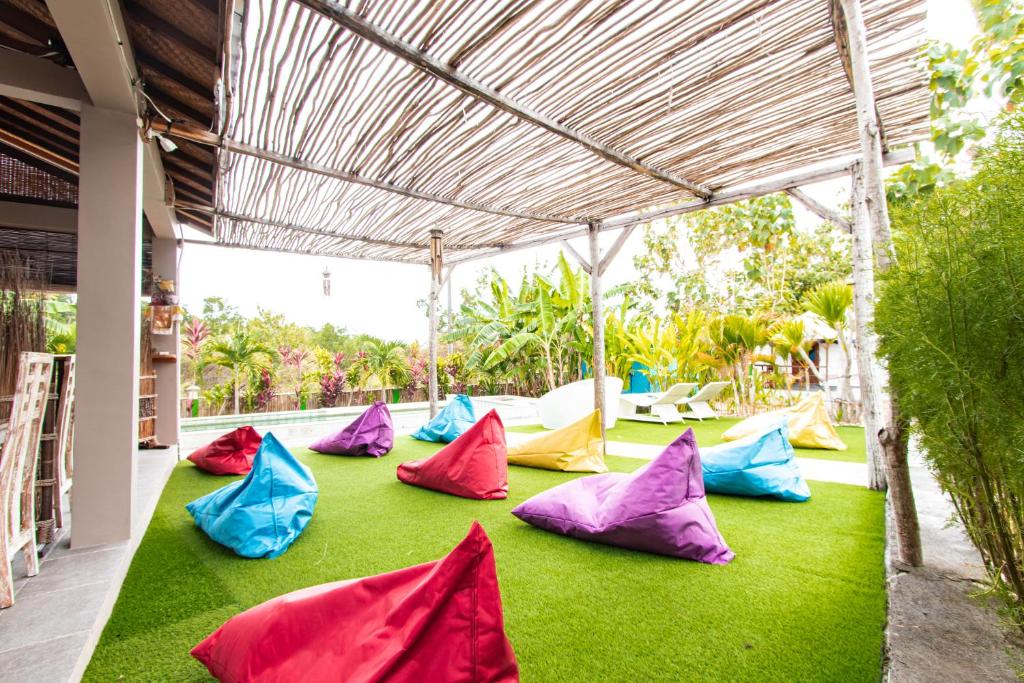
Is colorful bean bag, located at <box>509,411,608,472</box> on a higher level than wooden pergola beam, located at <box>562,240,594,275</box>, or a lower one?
lower

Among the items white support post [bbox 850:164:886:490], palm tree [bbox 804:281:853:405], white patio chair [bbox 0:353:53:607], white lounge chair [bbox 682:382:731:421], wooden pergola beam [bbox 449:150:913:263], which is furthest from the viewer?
white lounge chair [bbox 682:382:731:421]

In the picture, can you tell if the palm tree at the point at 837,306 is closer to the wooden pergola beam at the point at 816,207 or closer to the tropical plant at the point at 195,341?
the wooden pergola beam at the point at 816,207

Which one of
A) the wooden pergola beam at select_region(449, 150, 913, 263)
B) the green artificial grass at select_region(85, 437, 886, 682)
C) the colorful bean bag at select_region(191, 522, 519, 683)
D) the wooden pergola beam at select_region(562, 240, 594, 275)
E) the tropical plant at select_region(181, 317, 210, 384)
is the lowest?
the green artificial grass at select_region(85, 437, 886, 682)

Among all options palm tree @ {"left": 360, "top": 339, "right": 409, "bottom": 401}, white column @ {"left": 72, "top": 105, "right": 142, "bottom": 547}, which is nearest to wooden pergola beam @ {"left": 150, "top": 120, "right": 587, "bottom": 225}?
white column @ {"left": 72, "top": 105, "right": 142, "bottom": 547}

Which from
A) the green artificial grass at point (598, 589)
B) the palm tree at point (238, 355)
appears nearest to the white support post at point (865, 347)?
the green artificial grass at point (598, 589)

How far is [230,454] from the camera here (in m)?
4.97

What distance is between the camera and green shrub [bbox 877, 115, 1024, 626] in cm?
129

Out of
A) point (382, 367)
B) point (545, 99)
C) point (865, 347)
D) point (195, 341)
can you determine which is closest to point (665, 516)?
point (865, 347)

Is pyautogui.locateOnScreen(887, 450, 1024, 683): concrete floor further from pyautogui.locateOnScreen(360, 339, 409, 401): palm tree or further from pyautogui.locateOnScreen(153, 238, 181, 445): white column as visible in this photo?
pyautogui.locateOnScreen(360, 339, 409, 401): palm tree

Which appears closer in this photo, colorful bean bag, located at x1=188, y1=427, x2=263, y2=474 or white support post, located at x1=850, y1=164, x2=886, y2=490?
white support post, located at x1=850, y1=164, x2=886, y2=490

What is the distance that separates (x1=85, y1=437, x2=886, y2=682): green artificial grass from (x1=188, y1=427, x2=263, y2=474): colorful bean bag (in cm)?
99

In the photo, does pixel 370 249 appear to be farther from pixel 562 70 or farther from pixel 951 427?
pixel 951 427

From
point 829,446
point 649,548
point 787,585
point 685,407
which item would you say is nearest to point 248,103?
point 649,548

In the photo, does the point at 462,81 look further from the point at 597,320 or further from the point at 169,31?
the point at 597,320
